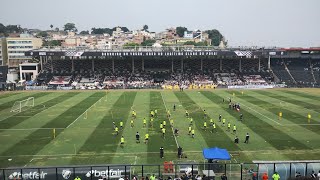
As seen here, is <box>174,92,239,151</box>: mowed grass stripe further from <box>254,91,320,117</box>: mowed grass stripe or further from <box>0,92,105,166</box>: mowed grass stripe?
<box>254,91,320,117</box>: mowed grass stripe

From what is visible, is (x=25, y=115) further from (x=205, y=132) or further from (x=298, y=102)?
(x=298, y=102)

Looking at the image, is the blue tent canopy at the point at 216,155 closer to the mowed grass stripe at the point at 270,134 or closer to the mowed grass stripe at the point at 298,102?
the mowed grass stripe at the point at 270,134

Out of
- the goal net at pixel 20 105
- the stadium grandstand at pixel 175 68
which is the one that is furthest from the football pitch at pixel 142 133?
the stadium grandstand at pixel 175 68

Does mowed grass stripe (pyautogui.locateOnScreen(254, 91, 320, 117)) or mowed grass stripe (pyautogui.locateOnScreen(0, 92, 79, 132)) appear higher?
mowed grass stripe (pyautogui.locateOnScreen(254, 91, 320, 117))

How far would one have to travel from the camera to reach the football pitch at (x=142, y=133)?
28953 mm

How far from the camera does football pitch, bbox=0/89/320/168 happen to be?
95.0ft

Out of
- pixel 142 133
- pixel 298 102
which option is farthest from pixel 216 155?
pixel 298 102

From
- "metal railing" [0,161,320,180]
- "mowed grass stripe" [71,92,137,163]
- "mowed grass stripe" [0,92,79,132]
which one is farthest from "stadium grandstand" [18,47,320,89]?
"metal railing" [0,161,320,180]

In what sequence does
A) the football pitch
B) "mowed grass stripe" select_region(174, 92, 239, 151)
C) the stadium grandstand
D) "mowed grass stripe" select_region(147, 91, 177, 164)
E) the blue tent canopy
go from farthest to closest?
the stadium grandstand < "mowed grass stripe" select_region(174, 92, 239, 151) < "mowed grass stripe" select_region(147, 91, 177, 164) < the football pitch < the blue tent canopy

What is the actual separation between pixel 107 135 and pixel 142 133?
12.1ft

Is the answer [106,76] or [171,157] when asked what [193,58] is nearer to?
[106,76]

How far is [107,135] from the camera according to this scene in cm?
3616

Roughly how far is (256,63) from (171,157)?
79475mm

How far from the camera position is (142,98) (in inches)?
2601
